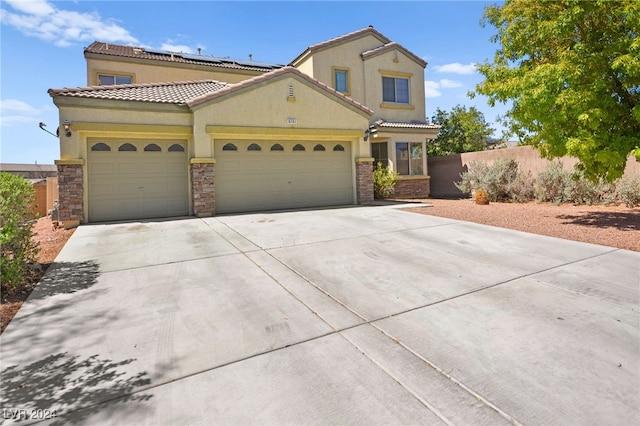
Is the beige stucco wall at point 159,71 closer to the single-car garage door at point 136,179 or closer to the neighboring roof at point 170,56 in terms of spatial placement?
the neighboring roof at point 170,56

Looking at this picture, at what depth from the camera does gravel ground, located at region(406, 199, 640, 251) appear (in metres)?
7.97

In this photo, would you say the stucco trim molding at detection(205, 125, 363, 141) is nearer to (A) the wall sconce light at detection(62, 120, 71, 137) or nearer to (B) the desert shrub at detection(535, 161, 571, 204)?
(A) the wall sconce light at detection(62, 120, 71, 137)

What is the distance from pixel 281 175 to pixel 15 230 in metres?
9.26

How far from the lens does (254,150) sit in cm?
1317

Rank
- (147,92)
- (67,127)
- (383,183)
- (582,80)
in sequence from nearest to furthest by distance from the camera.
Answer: (582,80), (67,127), (147,92), (383,183)

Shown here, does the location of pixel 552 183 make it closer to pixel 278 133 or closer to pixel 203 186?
pixel 278 133

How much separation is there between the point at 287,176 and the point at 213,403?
38.0ft

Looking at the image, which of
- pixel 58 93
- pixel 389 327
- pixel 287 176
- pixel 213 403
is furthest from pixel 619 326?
pixel 58 93

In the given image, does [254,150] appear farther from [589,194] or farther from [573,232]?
[589,194]

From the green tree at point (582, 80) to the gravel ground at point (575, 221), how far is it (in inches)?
57.4

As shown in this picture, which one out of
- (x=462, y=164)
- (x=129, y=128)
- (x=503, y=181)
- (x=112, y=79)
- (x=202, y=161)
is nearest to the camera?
(x=129, y=128)

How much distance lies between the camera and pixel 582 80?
8.41 meters

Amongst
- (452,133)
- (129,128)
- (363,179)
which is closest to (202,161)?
(129,128)

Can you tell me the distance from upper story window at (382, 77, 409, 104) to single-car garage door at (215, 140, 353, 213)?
6877 mm
